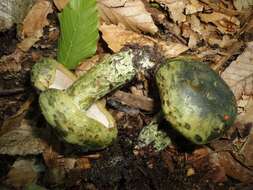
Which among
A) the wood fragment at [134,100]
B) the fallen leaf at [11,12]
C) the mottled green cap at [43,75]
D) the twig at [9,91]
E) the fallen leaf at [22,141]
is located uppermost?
the fallen leaf at [11,12]

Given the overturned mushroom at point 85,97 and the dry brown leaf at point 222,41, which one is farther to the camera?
the dry brown leaf at point 222,41

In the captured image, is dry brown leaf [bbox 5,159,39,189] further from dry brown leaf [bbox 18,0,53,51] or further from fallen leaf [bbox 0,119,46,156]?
dry brown leaf [bbox 18,0,53,51]

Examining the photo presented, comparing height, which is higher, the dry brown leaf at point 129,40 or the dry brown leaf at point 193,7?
the dry brown leaf at point 193,7

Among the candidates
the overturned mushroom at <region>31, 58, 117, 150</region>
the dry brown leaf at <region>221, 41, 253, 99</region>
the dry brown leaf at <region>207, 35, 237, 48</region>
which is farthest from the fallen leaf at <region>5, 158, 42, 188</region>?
the dry brown leaf at <region>207, 35, 237, 48</region>

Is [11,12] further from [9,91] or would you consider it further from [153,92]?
[153,92]

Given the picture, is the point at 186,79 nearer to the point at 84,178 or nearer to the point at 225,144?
the point at 225,144

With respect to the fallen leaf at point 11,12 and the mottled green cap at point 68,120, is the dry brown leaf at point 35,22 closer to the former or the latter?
the fallen leaf at point 11,12

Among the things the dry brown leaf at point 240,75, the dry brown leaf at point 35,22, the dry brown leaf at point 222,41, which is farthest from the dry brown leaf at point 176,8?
the dry brown leaf at point 35,22

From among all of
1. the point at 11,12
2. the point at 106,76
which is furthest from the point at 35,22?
the point at 106,76
